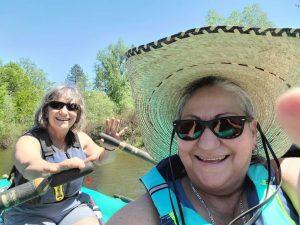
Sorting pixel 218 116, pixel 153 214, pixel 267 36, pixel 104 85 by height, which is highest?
pixel 104 85

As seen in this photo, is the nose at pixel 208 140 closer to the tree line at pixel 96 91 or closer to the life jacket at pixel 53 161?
the life jacket at pixel 53 161

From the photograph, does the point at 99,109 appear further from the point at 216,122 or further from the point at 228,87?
the point at 216,122

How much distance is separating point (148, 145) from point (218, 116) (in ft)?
2.09

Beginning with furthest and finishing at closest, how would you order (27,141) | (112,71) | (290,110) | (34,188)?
1. (112,71)
2. (27,141)
3. (34,188)
4. (290,110)

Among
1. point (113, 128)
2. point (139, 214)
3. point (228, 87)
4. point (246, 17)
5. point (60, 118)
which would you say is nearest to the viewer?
point (139, 214)

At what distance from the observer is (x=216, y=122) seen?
1514 mm

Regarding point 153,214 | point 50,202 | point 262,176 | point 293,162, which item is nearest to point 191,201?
point 153,214

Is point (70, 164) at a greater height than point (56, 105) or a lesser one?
lesser

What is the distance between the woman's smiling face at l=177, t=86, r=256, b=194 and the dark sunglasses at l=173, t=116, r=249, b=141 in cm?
2

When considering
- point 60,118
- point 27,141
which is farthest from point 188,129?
point 60,118

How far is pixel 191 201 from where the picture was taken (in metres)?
1.60

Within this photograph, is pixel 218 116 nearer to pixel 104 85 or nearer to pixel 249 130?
pixel 249 130

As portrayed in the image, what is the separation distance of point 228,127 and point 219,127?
0.04 metres

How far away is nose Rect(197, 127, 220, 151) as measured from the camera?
1.51m
